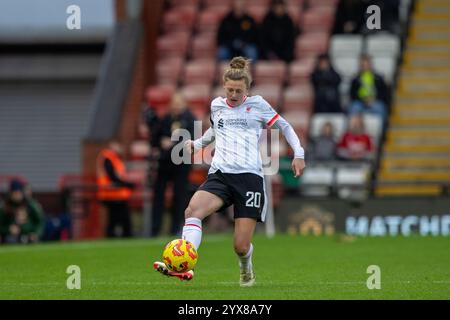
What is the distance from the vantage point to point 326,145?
84.1ft

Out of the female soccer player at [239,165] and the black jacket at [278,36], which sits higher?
the black jacket at [278,36]

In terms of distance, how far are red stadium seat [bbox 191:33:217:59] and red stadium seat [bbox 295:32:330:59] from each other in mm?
1840

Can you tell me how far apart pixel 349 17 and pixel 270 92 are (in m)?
2.43

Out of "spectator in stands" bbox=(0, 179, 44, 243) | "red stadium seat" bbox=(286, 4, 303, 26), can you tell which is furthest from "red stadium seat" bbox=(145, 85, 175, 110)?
"spectator in stands" bbox=(0, 179, 44, 243)

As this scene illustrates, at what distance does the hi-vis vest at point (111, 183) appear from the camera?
24547 millimetres

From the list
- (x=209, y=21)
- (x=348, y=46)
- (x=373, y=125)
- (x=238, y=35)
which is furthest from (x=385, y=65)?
(x=209, y=21)

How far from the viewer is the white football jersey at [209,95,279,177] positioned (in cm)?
1248

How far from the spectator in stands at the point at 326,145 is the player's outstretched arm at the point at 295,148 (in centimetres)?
1287

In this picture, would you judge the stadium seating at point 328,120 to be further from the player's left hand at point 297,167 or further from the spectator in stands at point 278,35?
the player's left hand at point 297,167

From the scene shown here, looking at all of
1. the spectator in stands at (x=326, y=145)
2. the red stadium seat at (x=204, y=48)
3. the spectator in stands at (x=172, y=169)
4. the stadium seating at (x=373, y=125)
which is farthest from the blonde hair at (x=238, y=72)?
the red stadium seat at (x=204, y=48)

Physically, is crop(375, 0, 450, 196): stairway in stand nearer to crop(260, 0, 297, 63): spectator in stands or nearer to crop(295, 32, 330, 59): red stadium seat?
crop(295, 32, 330, 59): red stadium seat

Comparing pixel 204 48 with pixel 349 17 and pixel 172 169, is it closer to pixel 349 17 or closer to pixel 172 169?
pixel 349 17
